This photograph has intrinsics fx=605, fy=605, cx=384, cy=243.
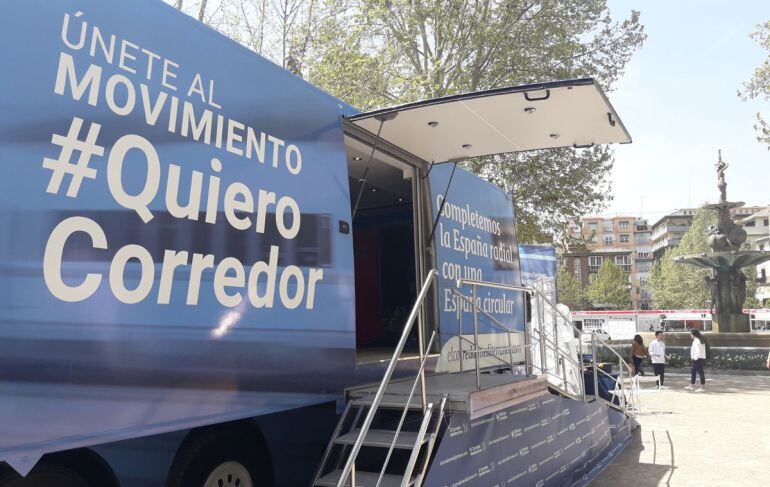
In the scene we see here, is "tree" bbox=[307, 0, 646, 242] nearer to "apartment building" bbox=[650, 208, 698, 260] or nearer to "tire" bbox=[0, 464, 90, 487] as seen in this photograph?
"tire" bbox=[0, 464, 90, 487]

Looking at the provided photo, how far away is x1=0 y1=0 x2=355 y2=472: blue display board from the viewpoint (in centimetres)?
243

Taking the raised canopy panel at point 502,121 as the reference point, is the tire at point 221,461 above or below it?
below

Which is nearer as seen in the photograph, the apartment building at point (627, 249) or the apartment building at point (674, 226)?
the apartment building at point (627, 249)

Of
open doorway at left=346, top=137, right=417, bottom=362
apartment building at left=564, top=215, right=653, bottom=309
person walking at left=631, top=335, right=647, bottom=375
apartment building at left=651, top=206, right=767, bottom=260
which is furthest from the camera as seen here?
apartment building at left=651, top=206, right=767, bottom=260

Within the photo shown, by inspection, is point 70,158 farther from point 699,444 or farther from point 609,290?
point 609,290

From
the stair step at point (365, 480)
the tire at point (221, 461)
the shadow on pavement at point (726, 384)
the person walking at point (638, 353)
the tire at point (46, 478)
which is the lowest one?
the shadow on pavement at point (726, 384)

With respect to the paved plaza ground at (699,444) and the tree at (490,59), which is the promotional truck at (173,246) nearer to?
the paved plaza ground at (699,444)

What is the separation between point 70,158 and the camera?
2605mm

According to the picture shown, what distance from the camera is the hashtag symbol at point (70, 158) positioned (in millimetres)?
2527

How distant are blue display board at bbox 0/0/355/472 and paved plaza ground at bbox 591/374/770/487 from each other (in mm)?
5388

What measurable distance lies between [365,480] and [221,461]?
923 mm

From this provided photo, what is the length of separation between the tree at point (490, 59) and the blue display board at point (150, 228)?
1280 cm

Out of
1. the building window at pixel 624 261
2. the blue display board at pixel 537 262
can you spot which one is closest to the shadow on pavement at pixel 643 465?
the blue display board at pixel 537 262

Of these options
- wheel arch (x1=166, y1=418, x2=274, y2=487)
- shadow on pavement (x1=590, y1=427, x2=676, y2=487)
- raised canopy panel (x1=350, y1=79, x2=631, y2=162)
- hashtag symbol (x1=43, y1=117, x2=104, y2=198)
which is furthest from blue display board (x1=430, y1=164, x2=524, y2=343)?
hashtag symbol (x1=43, y1=117, x2=104, y2=198)
